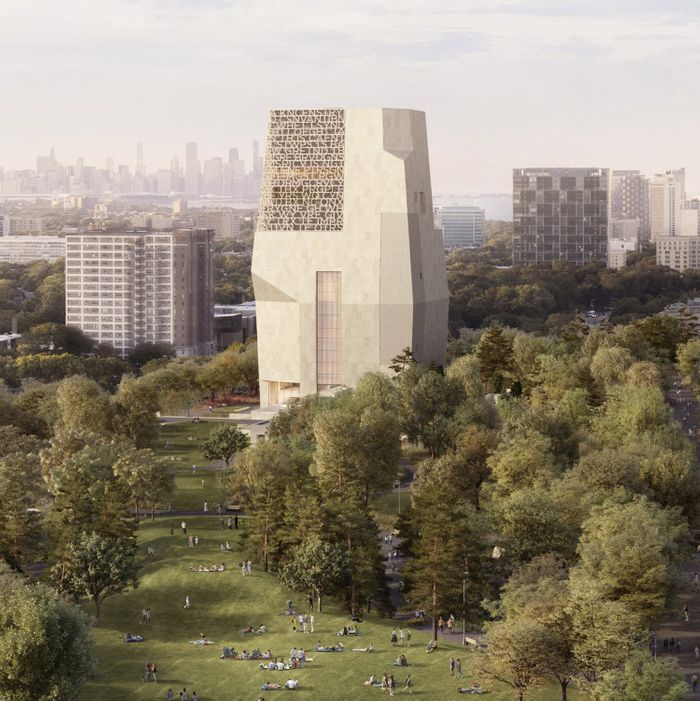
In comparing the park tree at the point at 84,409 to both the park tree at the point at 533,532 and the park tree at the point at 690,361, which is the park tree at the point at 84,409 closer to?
the park tree at the point at 533,532

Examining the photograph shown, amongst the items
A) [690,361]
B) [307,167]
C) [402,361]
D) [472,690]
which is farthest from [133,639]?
[690,361]

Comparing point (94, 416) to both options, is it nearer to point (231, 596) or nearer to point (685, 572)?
point (231, 596)

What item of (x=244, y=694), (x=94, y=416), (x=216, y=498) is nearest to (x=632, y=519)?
(x=244, y=694)

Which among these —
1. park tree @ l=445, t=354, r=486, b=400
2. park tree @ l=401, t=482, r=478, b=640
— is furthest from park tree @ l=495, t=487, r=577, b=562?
park tree @ l=445, t=354, r=486, b=400

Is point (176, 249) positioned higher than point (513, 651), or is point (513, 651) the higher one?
point (176, 249)

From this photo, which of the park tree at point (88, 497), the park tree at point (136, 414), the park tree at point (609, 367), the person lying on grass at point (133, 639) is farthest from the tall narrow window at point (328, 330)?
the person lying on grass at point (133, 639)

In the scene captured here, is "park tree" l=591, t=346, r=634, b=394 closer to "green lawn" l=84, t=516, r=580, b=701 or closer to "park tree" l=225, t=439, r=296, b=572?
"park tree" l=225, t=439, r=296, b=572

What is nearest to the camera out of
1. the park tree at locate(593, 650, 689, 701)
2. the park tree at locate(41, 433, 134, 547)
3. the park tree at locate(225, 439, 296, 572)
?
the park tree at locate(593, 650, 689, 701)
